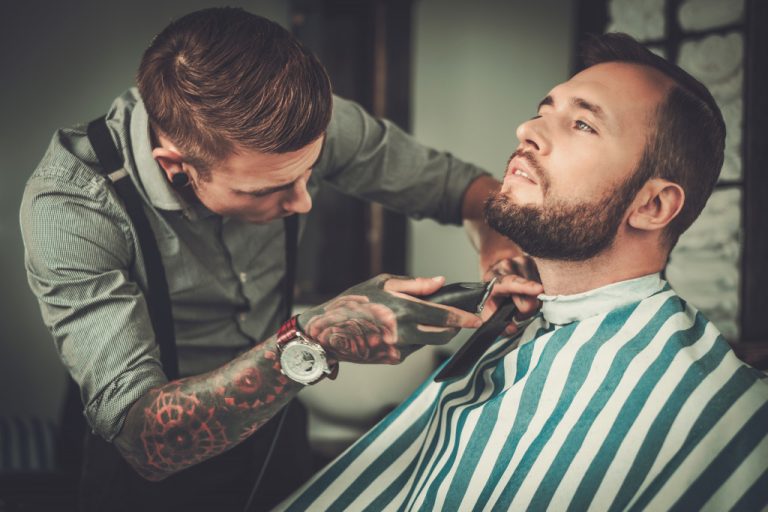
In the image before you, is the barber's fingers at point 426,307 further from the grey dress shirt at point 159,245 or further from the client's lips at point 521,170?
the grey dress shirt at point 159,245

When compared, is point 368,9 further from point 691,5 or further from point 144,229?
point 144,229

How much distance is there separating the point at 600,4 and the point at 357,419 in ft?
6.78

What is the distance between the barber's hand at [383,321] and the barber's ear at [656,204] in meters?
0.42

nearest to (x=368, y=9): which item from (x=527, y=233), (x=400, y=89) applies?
(x=400, y=89)

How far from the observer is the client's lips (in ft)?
4.47

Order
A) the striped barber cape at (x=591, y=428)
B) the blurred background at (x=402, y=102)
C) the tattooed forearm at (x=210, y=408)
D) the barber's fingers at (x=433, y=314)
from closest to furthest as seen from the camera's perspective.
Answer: the striped barber cape at (x=591, y=428), the barber's fingers at (x=433, y=314), the tattooed forearm at (x=210, y=408), the blurred background at (x=402, y=102)

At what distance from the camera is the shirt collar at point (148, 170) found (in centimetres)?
154

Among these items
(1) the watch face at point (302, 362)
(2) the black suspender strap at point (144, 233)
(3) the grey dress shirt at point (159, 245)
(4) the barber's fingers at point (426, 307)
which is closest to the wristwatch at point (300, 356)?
(1) the watch face at point (302, 362)

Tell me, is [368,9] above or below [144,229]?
above

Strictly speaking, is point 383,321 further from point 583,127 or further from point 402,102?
point 402,102

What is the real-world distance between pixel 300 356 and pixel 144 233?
1.79ft

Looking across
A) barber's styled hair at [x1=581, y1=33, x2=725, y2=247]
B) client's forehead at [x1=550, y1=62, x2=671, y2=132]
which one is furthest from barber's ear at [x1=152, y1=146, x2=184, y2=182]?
barber's styled hair at [x1=581, y1=33, x2=725, y2=247]

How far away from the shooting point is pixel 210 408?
4.34 feet

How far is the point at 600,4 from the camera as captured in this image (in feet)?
8.89
